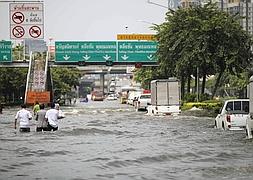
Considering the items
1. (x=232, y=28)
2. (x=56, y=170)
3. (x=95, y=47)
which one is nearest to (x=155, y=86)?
(x=232, y=28)

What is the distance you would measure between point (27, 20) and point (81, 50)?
40602 millimetres

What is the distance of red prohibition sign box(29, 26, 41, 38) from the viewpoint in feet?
86.4

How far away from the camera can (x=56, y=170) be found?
15.3m

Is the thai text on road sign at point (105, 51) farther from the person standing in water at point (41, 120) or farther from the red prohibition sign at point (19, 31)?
the red prohibition sign at point (19, 31)

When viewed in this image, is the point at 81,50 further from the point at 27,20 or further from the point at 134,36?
the point at 27,20

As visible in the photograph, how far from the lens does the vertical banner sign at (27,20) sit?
26312 mm

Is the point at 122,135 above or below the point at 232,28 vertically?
below

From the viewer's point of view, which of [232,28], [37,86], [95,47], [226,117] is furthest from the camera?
[37,86]

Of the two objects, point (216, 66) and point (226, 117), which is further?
point (216, 66)

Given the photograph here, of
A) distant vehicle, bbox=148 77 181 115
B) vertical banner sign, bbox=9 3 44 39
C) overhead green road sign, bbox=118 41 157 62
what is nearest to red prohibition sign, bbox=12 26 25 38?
vertical banner sign, bbox=9 3 44 39

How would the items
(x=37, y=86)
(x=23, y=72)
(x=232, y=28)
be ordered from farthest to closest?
(x=23, y=72) → (x=37, y=86) → (x=232, y=28)

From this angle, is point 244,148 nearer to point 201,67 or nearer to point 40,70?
point 201,67

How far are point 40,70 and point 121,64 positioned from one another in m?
11.3

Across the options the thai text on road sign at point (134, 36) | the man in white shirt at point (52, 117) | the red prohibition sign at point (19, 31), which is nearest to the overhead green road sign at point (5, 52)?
the thai text on road sign at point (134, 36)
